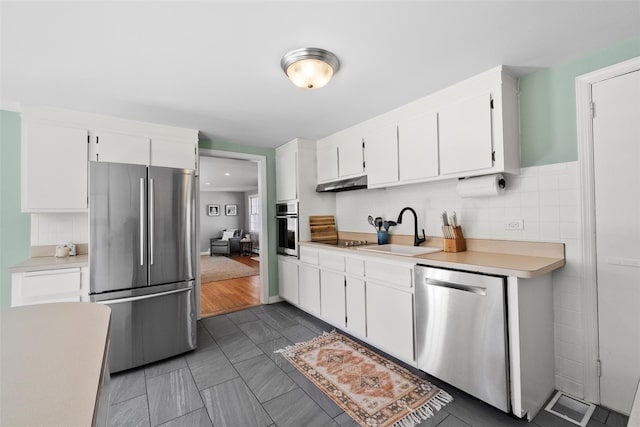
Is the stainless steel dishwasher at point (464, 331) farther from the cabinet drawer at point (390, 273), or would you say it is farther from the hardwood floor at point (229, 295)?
the hardwood floor at point (229, 295)

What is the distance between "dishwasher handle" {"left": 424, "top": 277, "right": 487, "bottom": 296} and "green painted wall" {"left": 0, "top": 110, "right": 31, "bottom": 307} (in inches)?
143

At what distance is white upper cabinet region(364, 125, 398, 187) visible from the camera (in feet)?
8.87

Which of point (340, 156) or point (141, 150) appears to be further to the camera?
point (340, 156)

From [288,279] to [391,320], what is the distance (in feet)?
5.86

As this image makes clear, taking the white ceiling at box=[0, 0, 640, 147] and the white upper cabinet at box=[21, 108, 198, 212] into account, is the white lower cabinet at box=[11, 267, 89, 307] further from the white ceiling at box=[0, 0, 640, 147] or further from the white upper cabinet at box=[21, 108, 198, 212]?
the white ceiling at box=[0, 0, 640, 147]

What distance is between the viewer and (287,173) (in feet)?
12.6

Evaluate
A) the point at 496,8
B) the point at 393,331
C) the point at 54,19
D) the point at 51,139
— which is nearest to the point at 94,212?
the point at 51,139

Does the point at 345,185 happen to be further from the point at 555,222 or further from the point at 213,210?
the point at 213,210

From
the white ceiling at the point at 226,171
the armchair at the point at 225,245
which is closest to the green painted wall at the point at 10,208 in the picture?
the white ceiling at the point at 226,171

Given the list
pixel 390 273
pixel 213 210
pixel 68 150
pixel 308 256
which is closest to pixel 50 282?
pixel 68 150

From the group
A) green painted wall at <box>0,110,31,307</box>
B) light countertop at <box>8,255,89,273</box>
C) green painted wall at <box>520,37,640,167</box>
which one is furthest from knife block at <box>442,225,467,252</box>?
green painted wall at <box>0,110,31,307</box>

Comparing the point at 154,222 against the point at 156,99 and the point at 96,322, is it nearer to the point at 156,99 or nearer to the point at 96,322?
the point at 156,99

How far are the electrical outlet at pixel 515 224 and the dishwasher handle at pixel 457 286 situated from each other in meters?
0.74

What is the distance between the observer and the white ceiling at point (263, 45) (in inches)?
55.1
